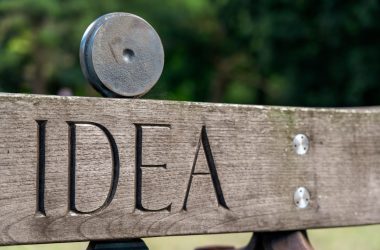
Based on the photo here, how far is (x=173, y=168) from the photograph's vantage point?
189cm

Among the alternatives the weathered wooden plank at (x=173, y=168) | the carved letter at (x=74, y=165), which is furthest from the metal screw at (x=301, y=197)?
the carved letter at (x=74, y=165)

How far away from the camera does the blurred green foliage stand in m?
16.1

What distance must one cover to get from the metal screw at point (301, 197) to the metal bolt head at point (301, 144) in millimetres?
94

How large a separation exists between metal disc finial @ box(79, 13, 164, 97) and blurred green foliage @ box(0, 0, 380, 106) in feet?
27.5

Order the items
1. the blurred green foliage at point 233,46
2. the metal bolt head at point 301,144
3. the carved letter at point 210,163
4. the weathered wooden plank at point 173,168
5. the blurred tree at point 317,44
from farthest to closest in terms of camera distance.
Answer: the blurred green foliage at point 233,46 < the blurred tree at point 317,44 < the metal bolt head at point 301,144 < the carved letter at point 210,163 < the weathered wooden plank at point 173,168

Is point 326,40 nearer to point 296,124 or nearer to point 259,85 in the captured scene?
point 259,85

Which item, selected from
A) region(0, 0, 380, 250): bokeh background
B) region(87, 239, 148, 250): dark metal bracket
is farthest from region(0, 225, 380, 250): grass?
region(87, 239, 148, 250): dark metal bracket

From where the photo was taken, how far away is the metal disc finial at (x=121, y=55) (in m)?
1.82

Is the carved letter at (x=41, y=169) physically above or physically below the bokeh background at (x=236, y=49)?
below

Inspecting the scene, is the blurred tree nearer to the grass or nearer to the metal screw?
the grass

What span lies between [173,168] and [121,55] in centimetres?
28

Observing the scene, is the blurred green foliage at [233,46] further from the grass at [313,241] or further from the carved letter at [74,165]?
the carved letter at [74,165]

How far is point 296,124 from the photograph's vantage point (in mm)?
2133

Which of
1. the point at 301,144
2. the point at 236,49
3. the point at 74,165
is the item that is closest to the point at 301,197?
the point at 301,144
